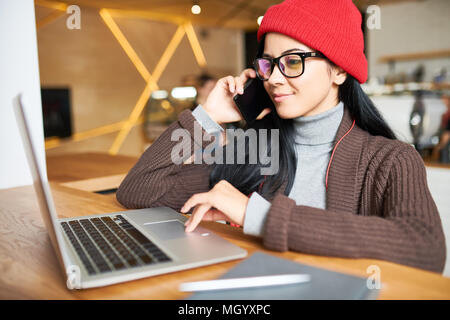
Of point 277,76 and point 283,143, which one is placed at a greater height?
point 277,76

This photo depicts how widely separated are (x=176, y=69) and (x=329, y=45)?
538cm

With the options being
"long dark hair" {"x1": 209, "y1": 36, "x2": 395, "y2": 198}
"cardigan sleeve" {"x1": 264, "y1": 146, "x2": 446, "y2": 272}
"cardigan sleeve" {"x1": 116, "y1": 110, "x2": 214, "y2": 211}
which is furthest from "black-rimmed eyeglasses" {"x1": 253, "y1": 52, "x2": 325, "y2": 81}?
"cardigan sleeve" {"x1": 264, "y1": 146, "x2": 446, "y2": 272}

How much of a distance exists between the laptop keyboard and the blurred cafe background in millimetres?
3503

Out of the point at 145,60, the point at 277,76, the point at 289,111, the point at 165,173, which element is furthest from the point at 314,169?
the point at 145,60

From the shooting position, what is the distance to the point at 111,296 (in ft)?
1.75

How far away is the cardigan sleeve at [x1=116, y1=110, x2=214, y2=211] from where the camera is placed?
1054mm

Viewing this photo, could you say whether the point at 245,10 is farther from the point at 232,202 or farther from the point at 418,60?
the point at 232,202

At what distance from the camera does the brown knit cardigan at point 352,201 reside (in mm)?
651

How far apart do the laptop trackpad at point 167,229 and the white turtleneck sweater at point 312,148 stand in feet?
1.23

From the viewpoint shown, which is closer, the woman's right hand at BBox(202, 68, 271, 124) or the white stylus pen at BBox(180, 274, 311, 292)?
the white stylus pen at BBox(180, 274, 311, 292)

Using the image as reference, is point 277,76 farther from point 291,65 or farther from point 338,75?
point 338,75

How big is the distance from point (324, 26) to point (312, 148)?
370mm

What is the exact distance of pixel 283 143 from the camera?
117 cm

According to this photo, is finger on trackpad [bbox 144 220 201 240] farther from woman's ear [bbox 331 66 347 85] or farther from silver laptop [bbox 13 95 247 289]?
woman's ear [bbox 331 66 347 85]
